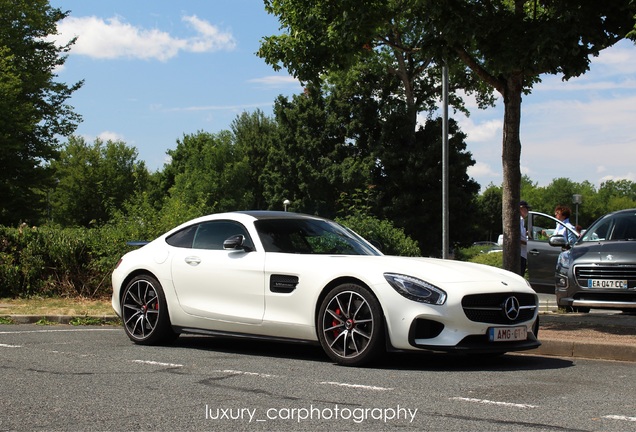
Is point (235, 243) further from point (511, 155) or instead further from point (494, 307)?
point (511, 155)

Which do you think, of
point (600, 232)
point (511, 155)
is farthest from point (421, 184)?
point (511, 155)

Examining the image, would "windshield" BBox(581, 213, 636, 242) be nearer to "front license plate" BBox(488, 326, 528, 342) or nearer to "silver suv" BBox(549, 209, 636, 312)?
"silver suv" BBox(549, 209, 636, 312)

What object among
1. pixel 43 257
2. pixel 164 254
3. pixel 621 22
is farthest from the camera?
pixel 43 257

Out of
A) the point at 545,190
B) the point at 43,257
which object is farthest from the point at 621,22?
the point at 545,190

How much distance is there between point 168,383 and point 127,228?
1066 cm

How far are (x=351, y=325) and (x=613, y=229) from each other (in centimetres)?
762

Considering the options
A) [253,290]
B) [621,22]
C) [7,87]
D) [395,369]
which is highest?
[7,87]

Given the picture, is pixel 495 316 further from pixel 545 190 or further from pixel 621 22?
pixel 545 190

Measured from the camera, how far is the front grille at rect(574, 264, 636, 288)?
12.8 m

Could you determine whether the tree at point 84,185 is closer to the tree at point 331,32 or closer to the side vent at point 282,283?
the tree at point 331,32

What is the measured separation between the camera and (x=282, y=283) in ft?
28.9

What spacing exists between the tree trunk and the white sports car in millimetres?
3765

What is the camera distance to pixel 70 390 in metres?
6.68

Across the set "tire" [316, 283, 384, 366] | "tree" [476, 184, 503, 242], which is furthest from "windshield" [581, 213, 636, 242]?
"tree" [476, 184, 503, 242]
